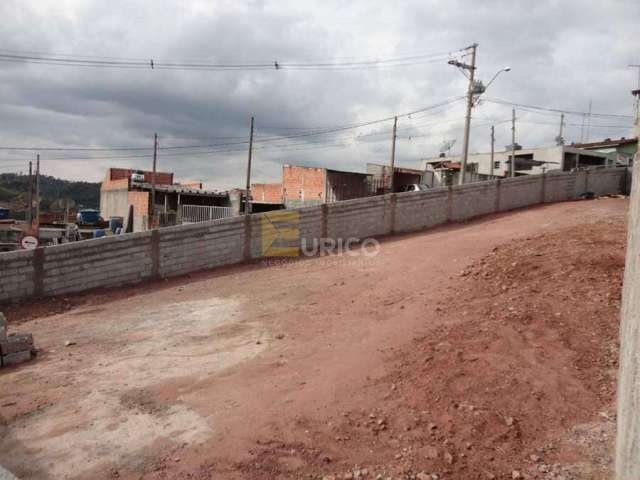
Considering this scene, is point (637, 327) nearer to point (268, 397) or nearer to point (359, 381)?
point (359, 381)

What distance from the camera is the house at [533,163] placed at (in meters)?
33.2

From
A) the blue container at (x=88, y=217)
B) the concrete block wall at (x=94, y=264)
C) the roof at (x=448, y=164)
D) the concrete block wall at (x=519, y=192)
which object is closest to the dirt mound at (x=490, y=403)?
the concrete block wall at (x=94, y=264)

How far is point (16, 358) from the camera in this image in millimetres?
5969

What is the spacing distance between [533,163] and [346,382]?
113 ft

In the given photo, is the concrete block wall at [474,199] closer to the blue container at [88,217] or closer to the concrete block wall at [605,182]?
the concrete block wall at [605,182]

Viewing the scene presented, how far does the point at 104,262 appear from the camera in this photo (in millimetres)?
10023

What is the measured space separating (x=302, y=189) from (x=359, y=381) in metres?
25.8

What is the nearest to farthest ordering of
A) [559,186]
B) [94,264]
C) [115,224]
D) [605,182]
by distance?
[94,264] → [559,186] → [605,182] → [115,224]

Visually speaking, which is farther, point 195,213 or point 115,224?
point 115,224

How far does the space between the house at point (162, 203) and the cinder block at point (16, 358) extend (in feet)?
61.9

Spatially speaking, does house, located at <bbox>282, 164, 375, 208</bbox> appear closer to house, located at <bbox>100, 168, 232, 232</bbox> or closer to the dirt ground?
house, located at <bbox>100, 168, 232, 232</bbox>

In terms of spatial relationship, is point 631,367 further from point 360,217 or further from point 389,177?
point 389,177

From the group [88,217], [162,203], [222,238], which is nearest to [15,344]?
[222,238]

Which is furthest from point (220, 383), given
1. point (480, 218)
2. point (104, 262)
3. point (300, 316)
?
point (480, 218)
